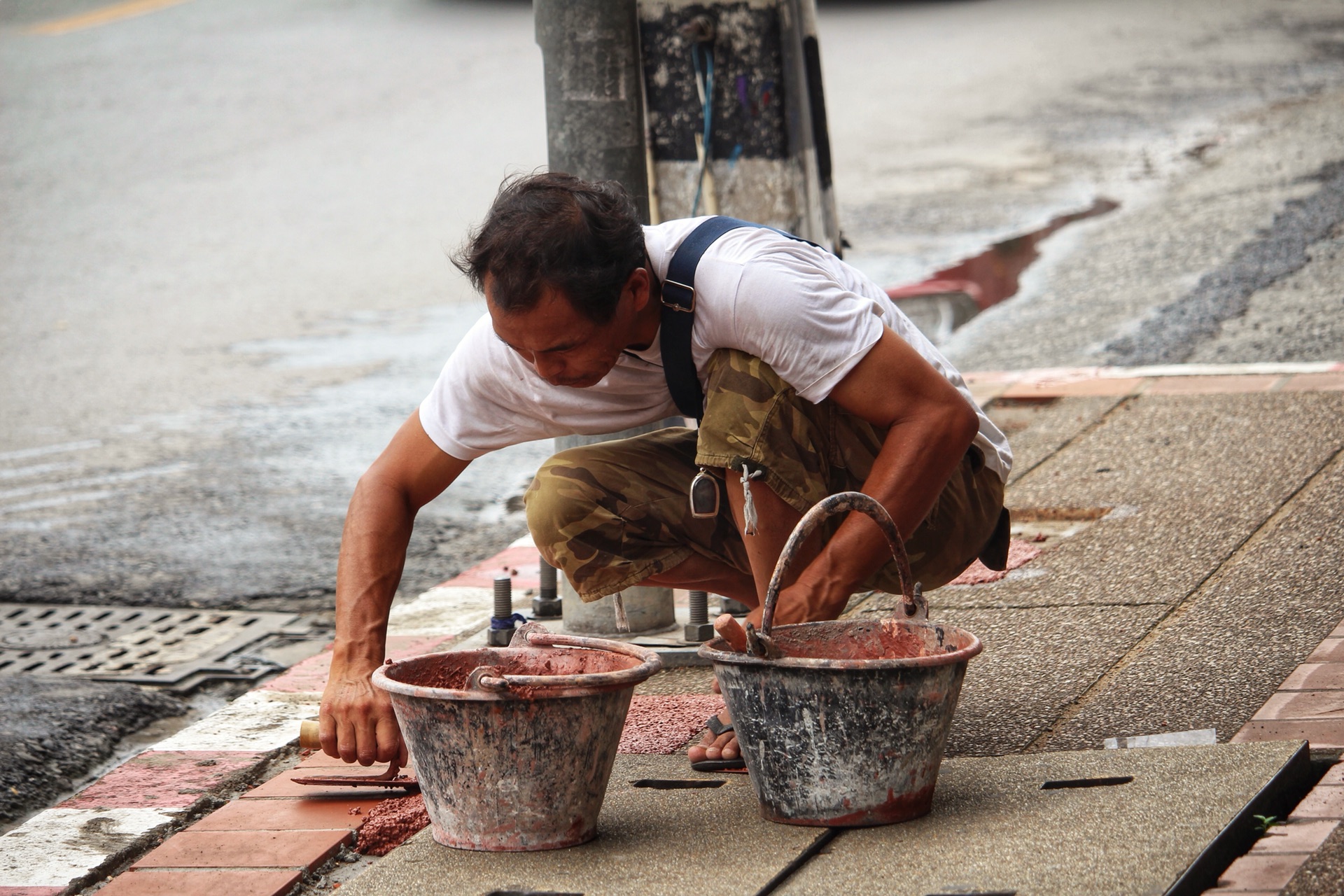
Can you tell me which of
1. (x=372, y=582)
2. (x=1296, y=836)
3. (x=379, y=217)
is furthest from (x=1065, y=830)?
(x=379, y=217)

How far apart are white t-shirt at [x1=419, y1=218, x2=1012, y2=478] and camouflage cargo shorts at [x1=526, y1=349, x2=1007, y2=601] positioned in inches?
3.4

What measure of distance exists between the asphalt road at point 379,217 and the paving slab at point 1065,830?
2.63m

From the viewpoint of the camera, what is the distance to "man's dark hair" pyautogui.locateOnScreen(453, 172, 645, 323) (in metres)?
2.66

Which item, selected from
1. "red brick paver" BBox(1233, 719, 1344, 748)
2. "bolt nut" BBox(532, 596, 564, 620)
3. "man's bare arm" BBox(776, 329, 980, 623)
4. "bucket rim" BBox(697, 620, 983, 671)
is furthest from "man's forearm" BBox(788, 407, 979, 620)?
"bolt nut" BBox(532, 596, 564, 620)

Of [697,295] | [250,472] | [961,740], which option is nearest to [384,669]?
[697,295]

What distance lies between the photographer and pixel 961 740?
9.96 ft

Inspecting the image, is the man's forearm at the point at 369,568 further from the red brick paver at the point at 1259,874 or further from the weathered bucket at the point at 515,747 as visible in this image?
the red brick paver at the point at 1259,874

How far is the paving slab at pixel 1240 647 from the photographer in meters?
2.96

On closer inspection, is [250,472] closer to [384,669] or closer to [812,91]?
[812,91]

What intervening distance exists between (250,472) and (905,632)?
4.04 meters

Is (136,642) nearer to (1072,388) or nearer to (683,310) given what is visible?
(683,310)

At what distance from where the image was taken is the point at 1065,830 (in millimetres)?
2438

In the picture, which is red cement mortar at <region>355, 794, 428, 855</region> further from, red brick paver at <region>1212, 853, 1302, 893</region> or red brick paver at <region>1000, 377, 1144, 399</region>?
red brick paver at <region>1000, 377, 1144, 399</region>

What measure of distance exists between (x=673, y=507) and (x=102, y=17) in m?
18.3
